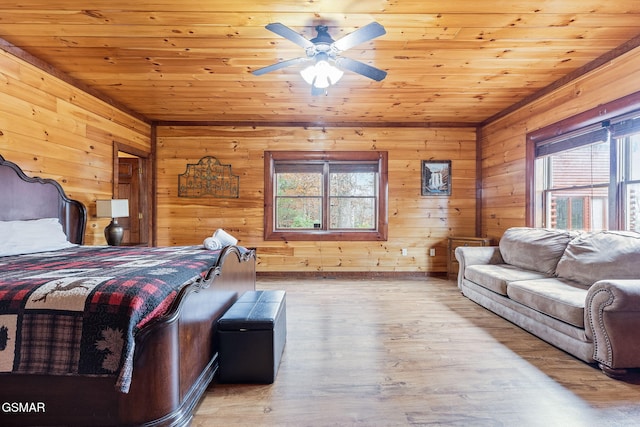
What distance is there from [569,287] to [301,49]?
319 cm

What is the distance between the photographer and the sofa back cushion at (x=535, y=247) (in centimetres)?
316

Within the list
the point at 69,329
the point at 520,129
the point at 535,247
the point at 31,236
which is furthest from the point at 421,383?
the point at 520,129

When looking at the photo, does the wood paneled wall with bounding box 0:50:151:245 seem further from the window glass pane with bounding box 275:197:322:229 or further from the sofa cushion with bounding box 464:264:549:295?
the sofa cushion with bounding box 464:264:549:295

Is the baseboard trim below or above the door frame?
below

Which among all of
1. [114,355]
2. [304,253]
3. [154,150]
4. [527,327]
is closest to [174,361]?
[114,355]

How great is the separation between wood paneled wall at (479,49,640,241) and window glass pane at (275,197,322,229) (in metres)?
2.75

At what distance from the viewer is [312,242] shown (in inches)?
198

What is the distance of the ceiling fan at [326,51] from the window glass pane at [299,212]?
8.28ft

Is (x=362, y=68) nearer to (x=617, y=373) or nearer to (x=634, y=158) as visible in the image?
(x=634, y=158)

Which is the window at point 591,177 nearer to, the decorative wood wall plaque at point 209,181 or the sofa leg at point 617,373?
the sofa leg at point 617,373

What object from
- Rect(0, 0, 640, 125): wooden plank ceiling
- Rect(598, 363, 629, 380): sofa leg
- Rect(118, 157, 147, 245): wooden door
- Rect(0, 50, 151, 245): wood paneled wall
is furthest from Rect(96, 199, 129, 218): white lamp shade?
Rect(598, 363, 629, 380): sofa leg

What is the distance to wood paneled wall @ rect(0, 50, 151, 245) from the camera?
277 cm

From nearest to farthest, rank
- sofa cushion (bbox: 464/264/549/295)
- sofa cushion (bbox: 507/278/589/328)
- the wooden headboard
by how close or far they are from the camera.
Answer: sofa cushion (bbox: 507/278/589/328), the wooden headboard, sofa cushion (bbox: 464/264/549/295)

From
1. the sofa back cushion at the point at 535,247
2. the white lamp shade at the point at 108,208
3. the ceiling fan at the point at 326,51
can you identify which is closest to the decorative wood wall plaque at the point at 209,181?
the white lamp shade at the point at 108,208
